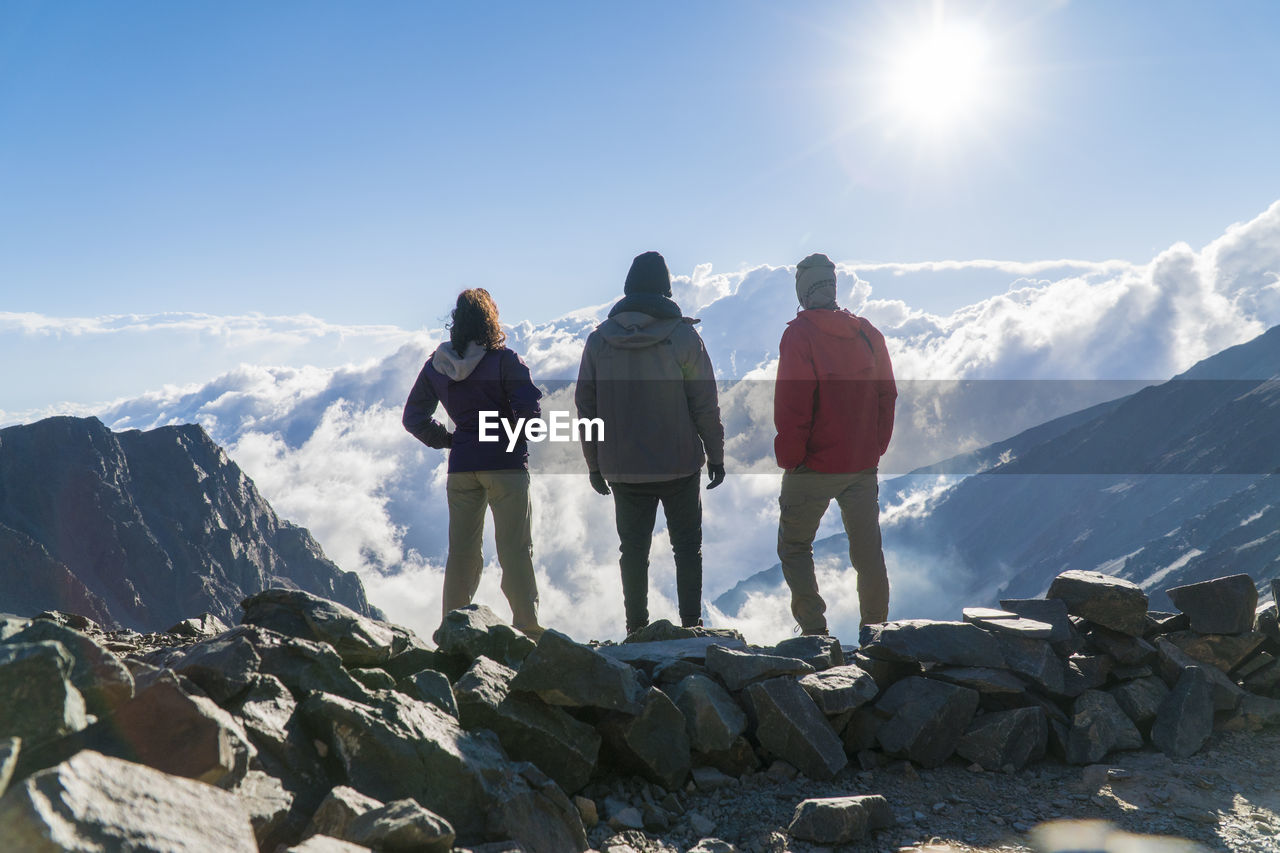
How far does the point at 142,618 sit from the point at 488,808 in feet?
620

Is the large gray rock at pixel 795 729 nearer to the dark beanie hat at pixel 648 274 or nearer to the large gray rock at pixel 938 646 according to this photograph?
the large gray rock at pixel 938 646

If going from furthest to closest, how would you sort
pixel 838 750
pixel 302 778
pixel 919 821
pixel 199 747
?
pixel 838 750
pixel 919 821
pixel 302 778
pixel 199 747

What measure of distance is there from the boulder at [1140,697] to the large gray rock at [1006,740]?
84 cm

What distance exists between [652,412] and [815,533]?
2.18m

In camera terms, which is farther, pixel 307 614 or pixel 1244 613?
pixel 1244 613

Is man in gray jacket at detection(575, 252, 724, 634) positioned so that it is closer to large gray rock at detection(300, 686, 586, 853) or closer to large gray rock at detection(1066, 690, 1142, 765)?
large gray rock at detection(1066, 690, 1142, 765)

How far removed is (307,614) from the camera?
18.9ft

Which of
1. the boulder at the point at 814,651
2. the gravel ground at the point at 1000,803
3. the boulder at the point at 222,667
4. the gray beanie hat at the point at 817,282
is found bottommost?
the gravel ground at the point at 1000,803

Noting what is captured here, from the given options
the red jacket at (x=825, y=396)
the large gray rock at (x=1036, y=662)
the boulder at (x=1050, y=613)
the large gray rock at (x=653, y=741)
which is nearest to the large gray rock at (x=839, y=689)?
the large gray rock at (x=653, y=741)

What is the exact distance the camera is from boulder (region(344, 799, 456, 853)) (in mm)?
3338

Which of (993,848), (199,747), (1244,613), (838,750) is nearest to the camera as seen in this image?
(199,747)

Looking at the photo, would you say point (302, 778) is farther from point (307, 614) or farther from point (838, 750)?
point (838, 750)

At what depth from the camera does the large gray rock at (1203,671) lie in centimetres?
629

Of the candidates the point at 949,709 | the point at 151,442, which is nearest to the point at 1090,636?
the point at 949,709
